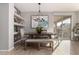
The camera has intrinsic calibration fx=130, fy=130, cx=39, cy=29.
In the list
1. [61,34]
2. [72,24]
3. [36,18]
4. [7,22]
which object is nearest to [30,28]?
[36,18]

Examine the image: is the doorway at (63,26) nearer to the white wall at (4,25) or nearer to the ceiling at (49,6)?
the ceiling at (49,6)

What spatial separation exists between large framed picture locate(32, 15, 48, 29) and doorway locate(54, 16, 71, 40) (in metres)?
0.83

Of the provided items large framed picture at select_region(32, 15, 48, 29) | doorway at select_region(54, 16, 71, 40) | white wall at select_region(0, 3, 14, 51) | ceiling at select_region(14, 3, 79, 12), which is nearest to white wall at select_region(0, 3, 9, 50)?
white wall at select_region(0, 3, 14, 51)

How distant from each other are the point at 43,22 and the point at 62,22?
1.48 m

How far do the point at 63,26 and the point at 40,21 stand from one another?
1.76 metres

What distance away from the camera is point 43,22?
9094 mm

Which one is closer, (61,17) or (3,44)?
(3,44)

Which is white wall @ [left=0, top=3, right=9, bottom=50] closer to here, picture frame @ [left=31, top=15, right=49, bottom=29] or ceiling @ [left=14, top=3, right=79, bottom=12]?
ceiling @ [left=14, top=3, right=79, bottom=12]

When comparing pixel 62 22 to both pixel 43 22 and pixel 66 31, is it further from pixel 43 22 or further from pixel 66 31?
pixel 43 22

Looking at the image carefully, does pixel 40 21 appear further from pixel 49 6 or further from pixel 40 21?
pixel 49 6

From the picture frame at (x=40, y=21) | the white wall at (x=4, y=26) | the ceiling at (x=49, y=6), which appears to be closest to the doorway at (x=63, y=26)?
the picture frame at (x=40, y=21)

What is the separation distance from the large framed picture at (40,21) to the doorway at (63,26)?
2.74 feet

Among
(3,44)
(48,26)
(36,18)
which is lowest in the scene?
(3,44)

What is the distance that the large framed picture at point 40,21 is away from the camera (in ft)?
29.8
